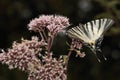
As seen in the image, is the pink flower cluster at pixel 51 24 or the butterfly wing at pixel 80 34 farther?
the pink flower cluster at pixel 51 24

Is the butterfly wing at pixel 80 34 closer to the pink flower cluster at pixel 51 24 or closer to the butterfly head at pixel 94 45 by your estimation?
the butterfly head at pixel 94 45

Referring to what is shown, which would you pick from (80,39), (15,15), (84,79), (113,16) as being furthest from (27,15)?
(80,39)

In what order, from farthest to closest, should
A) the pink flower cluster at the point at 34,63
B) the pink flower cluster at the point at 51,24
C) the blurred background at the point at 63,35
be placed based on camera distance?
the blurred background at the point at 63,35, the pink flower cluster at the point at 51,24, the pink flower cluster at the point at 34,63

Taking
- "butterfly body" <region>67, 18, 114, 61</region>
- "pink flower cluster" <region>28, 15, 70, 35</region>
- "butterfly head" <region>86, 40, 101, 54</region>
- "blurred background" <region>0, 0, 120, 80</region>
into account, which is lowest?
"butterfly head" <region>86, 40, 101, 54</region>

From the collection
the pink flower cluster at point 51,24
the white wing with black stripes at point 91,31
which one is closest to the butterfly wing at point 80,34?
the white wing with black stripes at point 91,31

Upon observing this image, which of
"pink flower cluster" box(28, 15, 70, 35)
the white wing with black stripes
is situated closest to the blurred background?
"pink flower cluster" box(28, 15, 70, 35)

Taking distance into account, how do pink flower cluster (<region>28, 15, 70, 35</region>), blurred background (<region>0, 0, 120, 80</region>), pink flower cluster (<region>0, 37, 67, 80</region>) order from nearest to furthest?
1. pink flower cluster (<region>0, 37, 67, 80</region>)
2. pink flower cluster (<region>28, 15, 70, 35</region>)
3. blurred background (<region>0, 0, 120, 80</region>)

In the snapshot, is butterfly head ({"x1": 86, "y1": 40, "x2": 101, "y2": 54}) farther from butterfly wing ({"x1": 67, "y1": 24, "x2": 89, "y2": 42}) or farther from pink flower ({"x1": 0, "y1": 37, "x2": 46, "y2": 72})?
pink flower ({"x1": 0, "y1": 37, "x2": 46, "y2": 72})

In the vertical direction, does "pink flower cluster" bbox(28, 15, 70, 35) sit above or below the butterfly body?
above

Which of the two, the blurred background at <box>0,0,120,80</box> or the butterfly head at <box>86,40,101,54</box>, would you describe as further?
the blurred background at <box>0,0,120,80</box>
